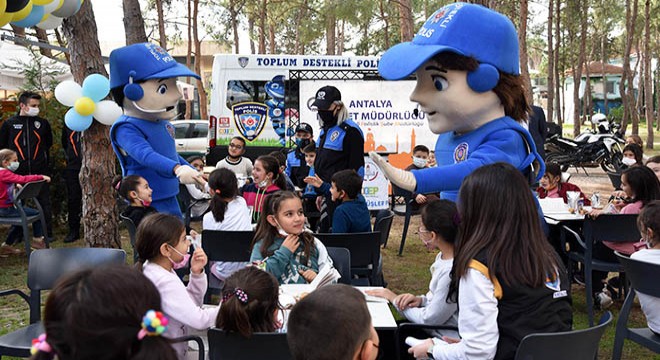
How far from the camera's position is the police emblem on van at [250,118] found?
12.0 m

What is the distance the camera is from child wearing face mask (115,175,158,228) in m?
4.88

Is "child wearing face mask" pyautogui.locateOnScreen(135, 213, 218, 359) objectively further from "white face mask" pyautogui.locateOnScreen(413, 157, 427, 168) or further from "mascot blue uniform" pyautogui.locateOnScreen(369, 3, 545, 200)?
"white face mask" pyautogui.locateOnScreen(413, 157, 427, 168)

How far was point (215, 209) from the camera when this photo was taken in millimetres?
5074

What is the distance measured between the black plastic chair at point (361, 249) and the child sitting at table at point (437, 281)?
0.97m

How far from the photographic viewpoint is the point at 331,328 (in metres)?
1.98

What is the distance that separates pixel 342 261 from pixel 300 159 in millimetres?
4554

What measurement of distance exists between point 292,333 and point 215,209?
314 centimetres

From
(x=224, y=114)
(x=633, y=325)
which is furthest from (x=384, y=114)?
(x=633, y=325)

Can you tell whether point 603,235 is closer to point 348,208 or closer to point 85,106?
point 348,208

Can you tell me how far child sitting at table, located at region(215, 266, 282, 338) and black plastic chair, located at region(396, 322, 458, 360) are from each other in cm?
63

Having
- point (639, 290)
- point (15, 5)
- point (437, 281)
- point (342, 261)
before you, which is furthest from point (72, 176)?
point (639, 290)

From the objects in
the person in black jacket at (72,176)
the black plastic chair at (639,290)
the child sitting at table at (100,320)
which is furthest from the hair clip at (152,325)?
the person in black jacket at (72,176)

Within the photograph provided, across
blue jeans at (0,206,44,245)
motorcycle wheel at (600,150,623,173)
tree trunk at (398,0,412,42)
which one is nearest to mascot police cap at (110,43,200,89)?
blue jeans at (0,206,44,245)

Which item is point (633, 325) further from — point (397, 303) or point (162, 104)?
point (162, 104)
